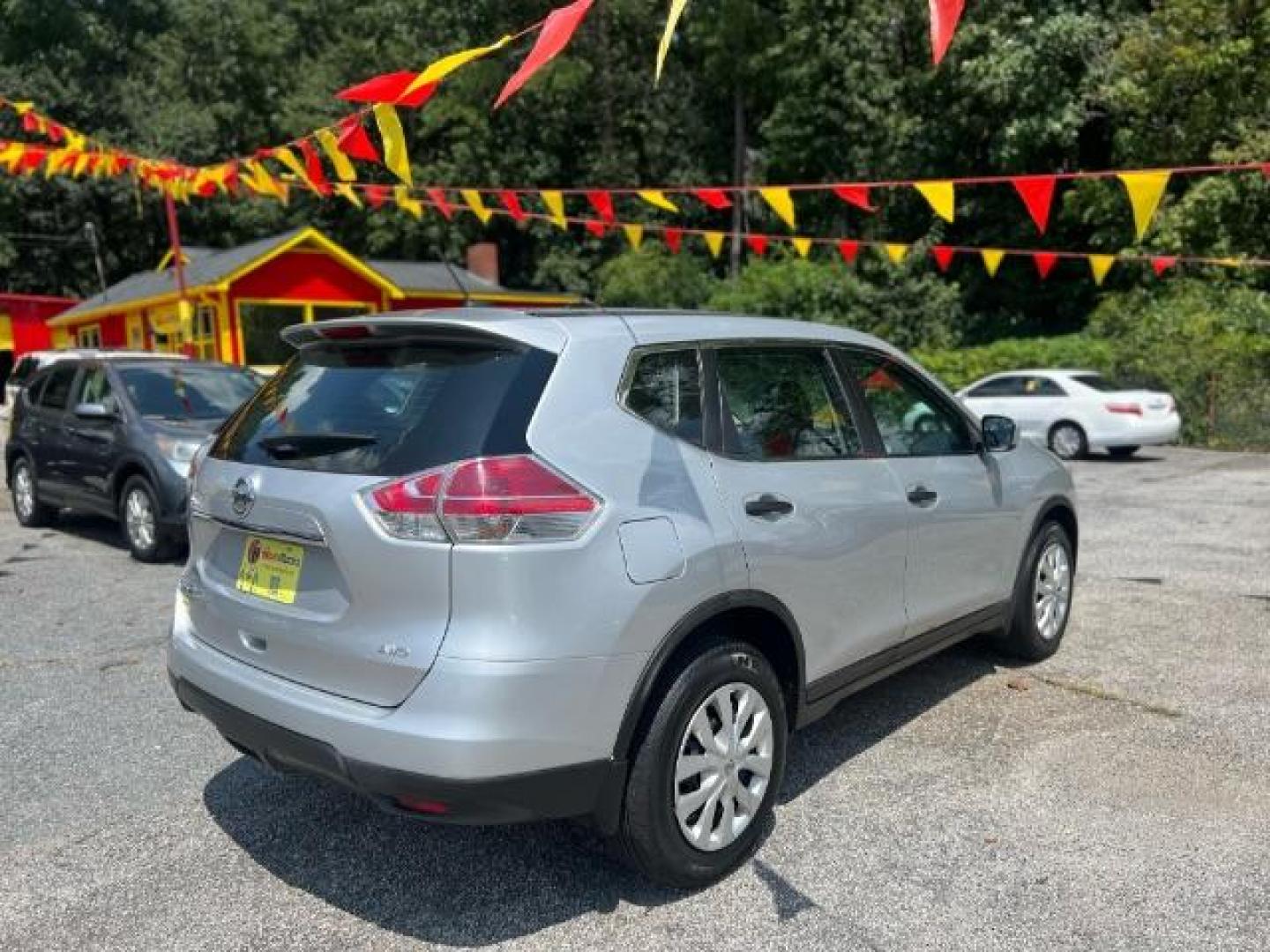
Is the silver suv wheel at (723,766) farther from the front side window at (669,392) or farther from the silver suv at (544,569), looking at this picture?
the front side window at (669,392)

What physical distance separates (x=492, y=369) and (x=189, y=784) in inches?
85.8

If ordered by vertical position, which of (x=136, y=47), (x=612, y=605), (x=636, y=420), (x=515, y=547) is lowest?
(x=612, y=605)

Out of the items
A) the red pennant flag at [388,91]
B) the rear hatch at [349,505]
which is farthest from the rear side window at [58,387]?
the rear hatch at [349,505]

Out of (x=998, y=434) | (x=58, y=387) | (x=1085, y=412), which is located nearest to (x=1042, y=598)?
(x=998, y=434)

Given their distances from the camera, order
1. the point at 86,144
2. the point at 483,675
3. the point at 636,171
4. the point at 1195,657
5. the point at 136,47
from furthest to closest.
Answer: the point at 136,47 → the point at 636,171 → the point at 86,144 → the point at 1195,657 → the point at 483,675

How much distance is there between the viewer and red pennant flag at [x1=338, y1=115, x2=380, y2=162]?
26.0ft

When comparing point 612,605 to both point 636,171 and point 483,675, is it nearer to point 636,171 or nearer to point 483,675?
point 483,675

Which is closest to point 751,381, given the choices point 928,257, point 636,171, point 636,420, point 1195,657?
point 636,420

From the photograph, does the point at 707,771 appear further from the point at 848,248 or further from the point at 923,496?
the point at 848,248

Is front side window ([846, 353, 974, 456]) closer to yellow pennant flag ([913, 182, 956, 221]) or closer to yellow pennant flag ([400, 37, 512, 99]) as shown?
yellow pennant flag ([400, 37, 512, 99])

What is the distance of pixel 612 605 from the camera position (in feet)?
9.40

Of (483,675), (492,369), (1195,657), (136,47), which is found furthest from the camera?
(136,47)

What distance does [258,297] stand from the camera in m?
26.5

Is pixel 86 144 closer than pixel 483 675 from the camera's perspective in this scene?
No
